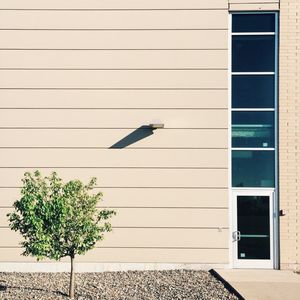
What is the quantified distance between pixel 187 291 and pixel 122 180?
433 centimetres

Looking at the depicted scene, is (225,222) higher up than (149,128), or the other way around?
(149,128)

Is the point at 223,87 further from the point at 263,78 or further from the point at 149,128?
the point at 149,128

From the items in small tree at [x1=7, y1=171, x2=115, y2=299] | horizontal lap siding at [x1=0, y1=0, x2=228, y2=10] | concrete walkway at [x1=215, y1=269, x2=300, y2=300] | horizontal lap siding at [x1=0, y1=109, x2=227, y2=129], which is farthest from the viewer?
horizontal lap siding at [x1=0, y1=0, x2=228, y2=10]

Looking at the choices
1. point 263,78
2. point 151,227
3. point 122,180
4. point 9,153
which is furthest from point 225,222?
point 9,153

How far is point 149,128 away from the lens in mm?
14820

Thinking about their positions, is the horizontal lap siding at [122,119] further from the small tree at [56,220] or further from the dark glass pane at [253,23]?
the small tree at [56,220]

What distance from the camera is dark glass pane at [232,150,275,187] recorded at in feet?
48.8

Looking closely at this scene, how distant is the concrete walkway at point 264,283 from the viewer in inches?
429

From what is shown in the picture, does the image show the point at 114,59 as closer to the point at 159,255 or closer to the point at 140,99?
the point at 140,99

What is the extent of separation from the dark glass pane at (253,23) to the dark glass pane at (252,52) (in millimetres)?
216

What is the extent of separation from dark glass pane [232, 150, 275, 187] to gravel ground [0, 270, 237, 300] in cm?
291

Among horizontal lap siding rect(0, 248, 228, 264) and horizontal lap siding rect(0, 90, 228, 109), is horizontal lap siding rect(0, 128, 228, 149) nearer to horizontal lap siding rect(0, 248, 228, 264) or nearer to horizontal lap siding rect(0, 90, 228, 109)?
horizontal lap siding rect(0, 90, 228, 109)

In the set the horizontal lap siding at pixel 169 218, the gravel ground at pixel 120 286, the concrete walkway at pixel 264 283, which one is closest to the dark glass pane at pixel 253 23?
the horizontal lap siding at pixel 169 218

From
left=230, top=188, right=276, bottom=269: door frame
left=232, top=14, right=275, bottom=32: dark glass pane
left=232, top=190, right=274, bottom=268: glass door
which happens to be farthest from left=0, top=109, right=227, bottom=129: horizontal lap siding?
left=232, top=14, right=275, bottom=32: dark glass pane
